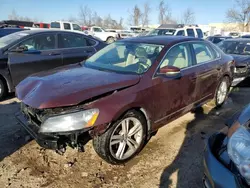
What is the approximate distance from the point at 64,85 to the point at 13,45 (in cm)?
332

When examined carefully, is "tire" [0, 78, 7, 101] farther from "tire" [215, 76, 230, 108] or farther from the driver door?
"tire" [215, 76, 230, 108]

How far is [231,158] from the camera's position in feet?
6.03

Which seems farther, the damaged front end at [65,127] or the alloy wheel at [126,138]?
the alloy wheel at [126,138]

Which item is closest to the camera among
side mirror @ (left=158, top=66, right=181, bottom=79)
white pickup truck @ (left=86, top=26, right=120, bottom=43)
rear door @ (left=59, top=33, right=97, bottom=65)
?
side mirror @ (left=158, top=66, right=181, bottom=79)

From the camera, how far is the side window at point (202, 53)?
4250mm

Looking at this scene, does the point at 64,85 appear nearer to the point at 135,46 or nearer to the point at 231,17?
the point at 135,46

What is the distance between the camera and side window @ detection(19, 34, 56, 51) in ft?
18.8

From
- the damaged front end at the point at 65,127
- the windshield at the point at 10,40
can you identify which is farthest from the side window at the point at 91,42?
the damaged front end at the point at 65,127

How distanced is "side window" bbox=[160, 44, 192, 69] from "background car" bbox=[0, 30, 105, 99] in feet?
10.9

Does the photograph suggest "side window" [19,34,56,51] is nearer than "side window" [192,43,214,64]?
No

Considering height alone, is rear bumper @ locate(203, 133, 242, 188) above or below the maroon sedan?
below

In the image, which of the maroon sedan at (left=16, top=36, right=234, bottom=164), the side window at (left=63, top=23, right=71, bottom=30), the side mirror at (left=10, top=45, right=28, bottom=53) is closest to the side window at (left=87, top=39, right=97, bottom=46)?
the side mirror at (left=10, top=45, right=28, bottom=53)

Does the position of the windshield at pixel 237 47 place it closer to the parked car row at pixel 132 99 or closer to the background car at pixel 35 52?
the parked car row at pixel 132 99

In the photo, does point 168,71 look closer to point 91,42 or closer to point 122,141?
point 122,141
